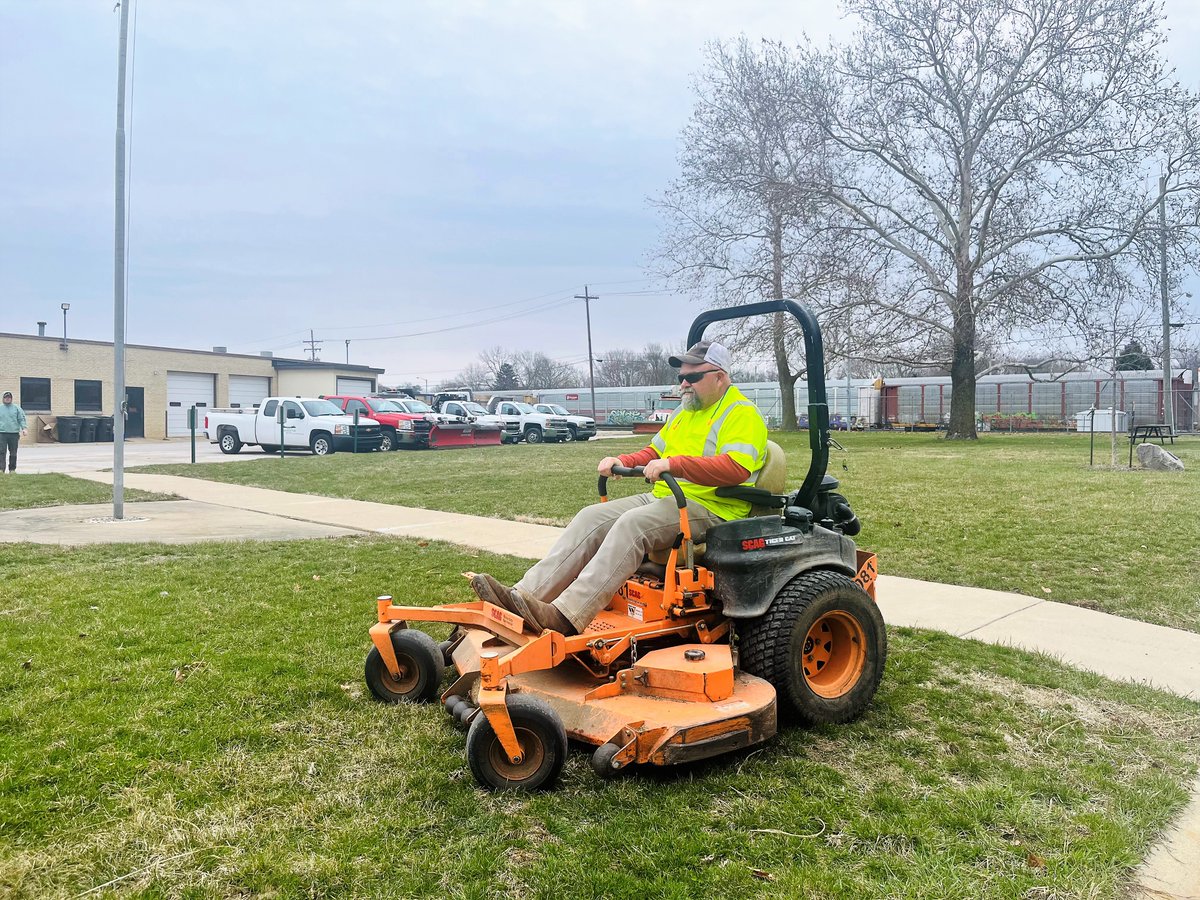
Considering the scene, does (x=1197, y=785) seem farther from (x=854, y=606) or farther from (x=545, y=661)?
(x=545, y=661)

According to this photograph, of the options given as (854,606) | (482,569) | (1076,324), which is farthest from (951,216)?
(854,606)

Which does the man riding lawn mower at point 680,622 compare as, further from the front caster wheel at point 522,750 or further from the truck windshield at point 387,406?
the truck windshield at point 387,406

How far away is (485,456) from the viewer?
22.8m

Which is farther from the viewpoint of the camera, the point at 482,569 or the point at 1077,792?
the point at 482,569

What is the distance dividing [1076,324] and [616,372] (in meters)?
73.8

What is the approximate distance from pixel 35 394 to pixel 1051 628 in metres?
41.7

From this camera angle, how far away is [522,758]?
3324mm

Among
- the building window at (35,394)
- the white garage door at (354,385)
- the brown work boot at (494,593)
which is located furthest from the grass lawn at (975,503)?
the white garage door at (354,385)

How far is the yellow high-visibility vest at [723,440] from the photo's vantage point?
13.5 ft

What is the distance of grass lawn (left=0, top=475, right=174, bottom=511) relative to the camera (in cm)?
1212

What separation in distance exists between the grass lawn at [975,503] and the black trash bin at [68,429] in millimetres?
19864

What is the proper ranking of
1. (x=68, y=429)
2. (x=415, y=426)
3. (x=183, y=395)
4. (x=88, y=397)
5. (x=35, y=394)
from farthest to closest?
(x=183, y=395) → (x=88, y=397) → (x=35, y=394) → (x=68, y=429) → (x=415, y=426)

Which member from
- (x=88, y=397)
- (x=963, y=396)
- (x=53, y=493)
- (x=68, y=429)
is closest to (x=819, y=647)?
(x=53, y=493)

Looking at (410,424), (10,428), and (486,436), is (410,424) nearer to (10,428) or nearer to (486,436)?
(486,436)
